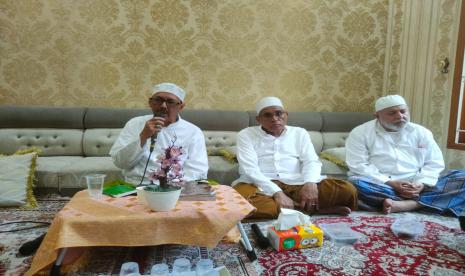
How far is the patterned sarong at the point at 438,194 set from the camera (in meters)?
2.56

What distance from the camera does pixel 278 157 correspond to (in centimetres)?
265

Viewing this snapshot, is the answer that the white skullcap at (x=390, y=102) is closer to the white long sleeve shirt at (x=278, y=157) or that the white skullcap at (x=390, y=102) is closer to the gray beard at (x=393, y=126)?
the gray beard at (x=393, y=126)

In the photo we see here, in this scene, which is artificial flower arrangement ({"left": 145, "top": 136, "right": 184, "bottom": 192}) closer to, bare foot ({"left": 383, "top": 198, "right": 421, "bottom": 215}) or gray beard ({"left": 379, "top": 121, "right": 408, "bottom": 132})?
bare foot ({"left": 383, "top": 198, "right": 421, "bottom": 215})

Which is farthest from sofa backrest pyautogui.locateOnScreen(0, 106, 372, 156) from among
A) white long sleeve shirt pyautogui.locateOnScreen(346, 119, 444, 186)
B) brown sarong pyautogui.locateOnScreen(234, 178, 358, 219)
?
brown sarong pyautogui.locateOnScreen(234, 178, 358, 219)

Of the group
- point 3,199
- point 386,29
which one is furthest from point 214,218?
point 386,29

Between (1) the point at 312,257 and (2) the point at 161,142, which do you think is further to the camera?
(2) the point at 161,142

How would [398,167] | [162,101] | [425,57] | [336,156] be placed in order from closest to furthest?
[162,101], [398,167], [336,156], [425,57]

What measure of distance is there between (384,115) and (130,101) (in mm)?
2573

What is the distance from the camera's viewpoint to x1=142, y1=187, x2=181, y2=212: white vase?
141 cm

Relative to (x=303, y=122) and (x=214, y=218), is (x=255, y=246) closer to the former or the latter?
(x=214, y=218)

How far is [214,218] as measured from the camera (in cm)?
149

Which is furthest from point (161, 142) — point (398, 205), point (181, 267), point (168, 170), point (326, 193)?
point (398, 205)

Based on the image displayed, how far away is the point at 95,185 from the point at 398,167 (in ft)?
7.91

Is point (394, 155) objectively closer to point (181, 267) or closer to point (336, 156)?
point (336, 156)
